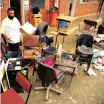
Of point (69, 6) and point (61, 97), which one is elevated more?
point (69, 6)

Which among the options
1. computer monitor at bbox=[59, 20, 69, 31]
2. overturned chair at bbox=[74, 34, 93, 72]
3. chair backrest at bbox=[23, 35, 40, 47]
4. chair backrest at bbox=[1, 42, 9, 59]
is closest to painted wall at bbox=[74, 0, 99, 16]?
computer monitor at bbox=[59, 20, 69, 31]

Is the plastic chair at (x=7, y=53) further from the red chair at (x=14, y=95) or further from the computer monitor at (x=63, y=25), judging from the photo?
the computer monitor at (x=63, y=25)

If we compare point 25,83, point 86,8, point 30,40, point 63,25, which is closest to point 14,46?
point 30,40

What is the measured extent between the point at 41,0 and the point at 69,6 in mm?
2119

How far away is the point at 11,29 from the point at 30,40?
1.93 feet

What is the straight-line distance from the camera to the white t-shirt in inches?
133

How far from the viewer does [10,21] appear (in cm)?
342

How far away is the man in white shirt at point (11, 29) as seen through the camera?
3.38 metres

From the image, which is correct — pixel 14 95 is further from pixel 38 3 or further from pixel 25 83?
pixel 38 3

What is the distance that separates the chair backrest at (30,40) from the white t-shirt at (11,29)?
9.4 inches

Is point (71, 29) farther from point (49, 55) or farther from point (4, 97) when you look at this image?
point (4, 97)

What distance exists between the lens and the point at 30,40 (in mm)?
3781

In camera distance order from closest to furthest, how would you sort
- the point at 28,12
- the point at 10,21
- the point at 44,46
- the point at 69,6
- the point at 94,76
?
1. the point at 10,21
2. the point at 94,76
3. the point at 44,46
4. the point at 28,12
5. the point at 69,6

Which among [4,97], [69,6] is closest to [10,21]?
[4,97]
